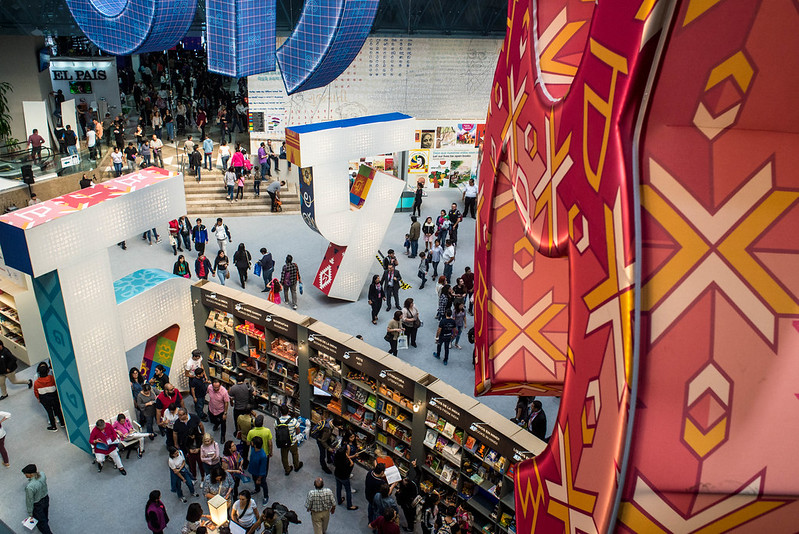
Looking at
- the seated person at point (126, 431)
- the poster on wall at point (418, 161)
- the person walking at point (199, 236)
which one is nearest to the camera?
the seated person at point (126, 431)

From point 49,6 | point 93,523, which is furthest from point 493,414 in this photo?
point 49,6

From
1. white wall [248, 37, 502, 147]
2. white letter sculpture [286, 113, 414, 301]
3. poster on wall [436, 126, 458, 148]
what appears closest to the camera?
white letter sculpture [286, 113, 414, 301]

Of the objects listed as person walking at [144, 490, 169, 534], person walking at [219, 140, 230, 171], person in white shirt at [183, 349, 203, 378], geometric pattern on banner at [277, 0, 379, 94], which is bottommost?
person walking at [144, 490, 169, 534]

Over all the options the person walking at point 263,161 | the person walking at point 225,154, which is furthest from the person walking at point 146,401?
the person walking at point 263,161

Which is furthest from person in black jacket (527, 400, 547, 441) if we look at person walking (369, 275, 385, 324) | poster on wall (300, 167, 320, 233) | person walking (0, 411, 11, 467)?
person walking (0, 411, 11, 467)

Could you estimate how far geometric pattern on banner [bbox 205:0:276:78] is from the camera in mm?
13719

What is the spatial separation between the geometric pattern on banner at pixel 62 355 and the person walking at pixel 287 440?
129 inches

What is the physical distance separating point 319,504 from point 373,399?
220cm

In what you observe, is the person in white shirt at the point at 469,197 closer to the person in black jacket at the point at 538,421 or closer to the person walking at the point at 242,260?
the person walking at the point at 242,260

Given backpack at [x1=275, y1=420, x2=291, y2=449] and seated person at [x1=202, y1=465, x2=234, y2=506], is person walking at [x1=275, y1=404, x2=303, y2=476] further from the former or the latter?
seated person at [x1=202, y1=465, x2=234, y2=506]

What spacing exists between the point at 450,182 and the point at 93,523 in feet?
56.2

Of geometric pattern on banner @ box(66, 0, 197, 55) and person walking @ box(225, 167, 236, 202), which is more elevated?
geometric pattern on banner @ box(66, 0, 197, 55)

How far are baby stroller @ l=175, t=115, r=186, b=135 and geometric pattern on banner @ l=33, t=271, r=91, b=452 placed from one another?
47.6 feet

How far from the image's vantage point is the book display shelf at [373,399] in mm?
9461
